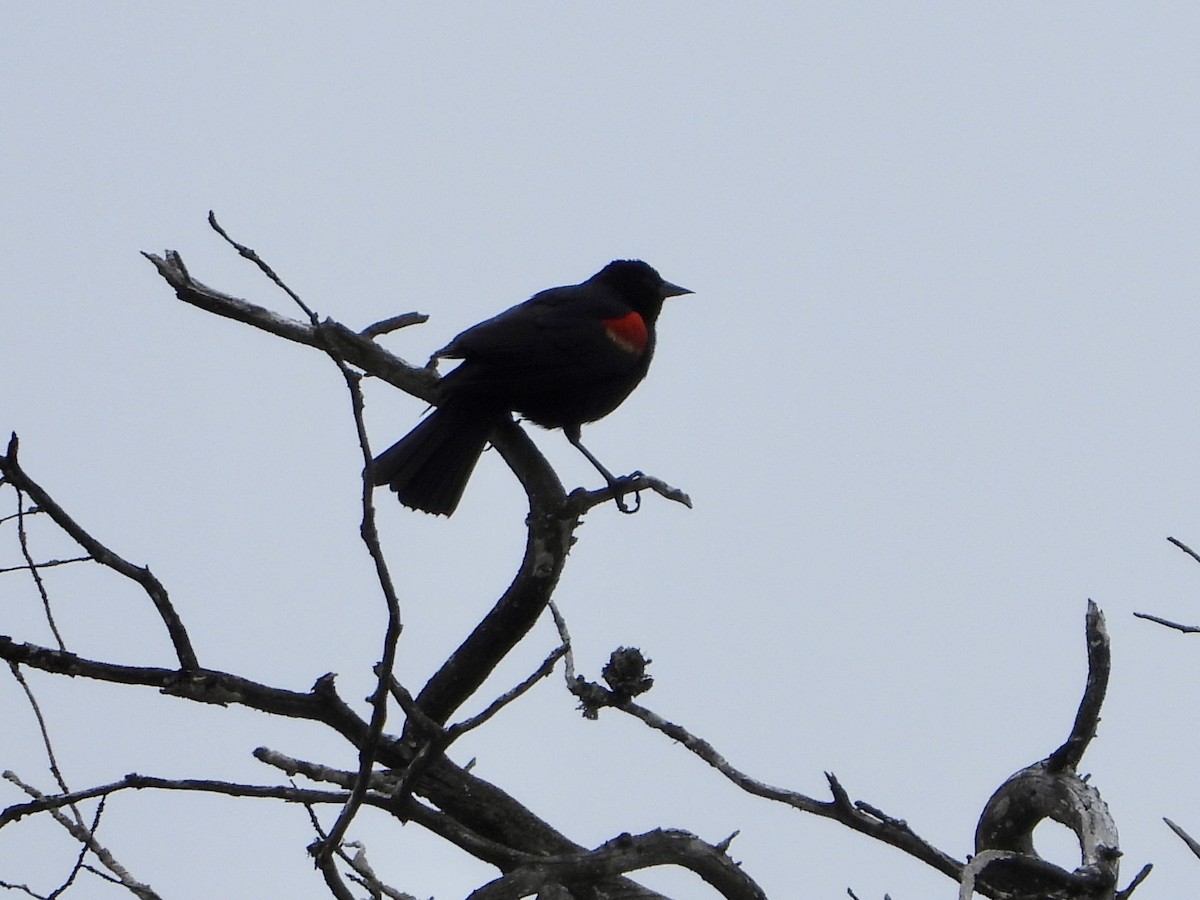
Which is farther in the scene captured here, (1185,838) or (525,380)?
(525,380)

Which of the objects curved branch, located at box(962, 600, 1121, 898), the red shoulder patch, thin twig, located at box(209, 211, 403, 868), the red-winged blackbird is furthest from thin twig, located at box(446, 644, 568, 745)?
the red shoulder patch

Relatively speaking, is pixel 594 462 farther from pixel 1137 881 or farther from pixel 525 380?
pixel 1137 881

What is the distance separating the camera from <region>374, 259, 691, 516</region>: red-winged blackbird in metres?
4.59

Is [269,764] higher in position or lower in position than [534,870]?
higher

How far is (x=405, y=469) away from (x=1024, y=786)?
2273 millimetres

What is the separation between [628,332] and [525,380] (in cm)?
81

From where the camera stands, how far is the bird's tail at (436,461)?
4582mm

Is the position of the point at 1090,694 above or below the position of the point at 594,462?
below

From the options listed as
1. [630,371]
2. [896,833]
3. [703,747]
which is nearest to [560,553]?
[703,747]

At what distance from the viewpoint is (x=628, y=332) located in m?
5.52

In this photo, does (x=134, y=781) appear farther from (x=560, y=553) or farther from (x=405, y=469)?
(x=405, y=469)

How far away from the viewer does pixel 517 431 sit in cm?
438

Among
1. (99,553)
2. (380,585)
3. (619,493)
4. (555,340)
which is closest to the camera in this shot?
(380,585)

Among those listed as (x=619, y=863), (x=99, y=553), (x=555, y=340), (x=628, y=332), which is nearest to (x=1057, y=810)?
(x=619, y=863)
